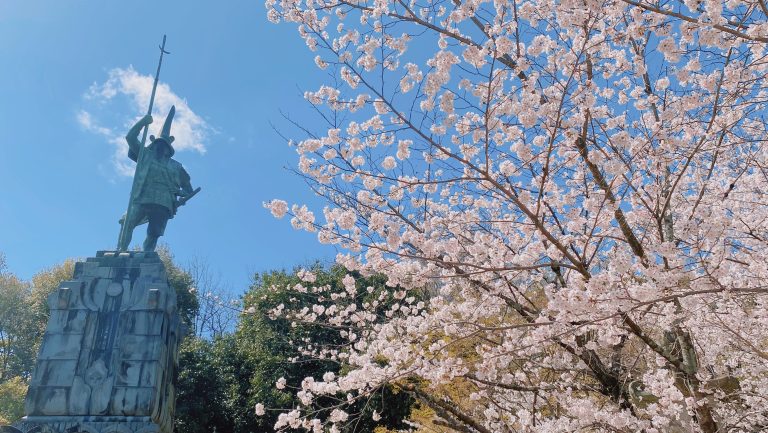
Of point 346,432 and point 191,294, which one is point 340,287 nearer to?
point 346,432

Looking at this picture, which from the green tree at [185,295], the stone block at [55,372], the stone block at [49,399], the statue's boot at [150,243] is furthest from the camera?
the green tree at [185,295]

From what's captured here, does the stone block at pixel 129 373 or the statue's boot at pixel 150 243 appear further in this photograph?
the statue's boot at pixel 150 243

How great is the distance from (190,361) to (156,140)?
762cm

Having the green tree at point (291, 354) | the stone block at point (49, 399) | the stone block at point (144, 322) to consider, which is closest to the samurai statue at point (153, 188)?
the stone block at point (144, 322)

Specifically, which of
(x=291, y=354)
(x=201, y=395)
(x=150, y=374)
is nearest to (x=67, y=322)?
(x=150, y=374)

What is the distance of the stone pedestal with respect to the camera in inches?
266

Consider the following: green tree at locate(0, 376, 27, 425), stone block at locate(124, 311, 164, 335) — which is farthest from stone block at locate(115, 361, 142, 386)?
green tree at locate(0, 376, 27, 425)

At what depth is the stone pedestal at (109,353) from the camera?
6754mm

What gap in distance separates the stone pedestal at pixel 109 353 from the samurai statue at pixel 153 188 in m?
0.88

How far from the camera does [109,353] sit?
7301 mm

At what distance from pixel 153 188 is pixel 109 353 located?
121 inches

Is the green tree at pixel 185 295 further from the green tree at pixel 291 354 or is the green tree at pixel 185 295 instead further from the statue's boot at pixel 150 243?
the statue's boot at pixel 150 243

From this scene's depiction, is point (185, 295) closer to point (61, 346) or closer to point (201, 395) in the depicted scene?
point (201, 395)

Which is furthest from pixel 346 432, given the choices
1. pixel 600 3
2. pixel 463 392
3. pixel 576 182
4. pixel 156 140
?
pixel 600 3
